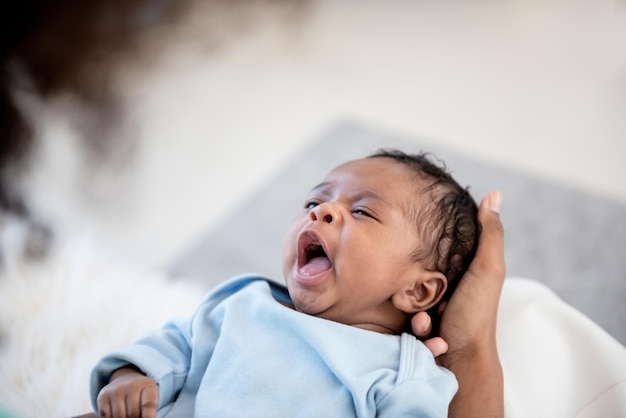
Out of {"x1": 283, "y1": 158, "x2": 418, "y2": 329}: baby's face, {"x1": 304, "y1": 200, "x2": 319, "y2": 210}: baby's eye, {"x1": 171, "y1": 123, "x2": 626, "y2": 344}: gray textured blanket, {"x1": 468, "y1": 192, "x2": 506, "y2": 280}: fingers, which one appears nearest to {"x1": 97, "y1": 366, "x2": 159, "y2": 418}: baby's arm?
{"x1": 283, "y1": 158, "x2": 418, "y2": 329}: baby's face

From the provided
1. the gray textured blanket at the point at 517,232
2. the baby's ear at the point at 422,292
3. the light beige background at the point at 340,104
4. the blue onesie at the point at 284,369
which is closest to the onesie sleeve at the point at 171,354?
the blue onesie at the point at 284,369

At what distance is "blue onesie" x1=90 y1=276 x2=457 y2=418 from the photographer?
93 centimetres

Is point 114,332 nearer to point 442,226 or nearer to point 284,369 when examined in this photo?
point 284,369

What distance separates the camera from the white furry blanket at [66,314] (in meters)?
1.36

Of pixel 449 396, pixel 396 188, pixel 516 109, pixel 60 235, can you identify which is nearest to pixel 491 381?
pixel 449 396

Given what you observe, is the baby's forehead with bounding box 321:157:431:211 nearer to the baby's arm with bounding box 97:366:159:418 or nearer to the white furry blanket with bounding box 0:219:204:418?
the baby's arm with bounding box 97:366:159:418

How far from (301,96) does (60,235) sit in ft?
3.74

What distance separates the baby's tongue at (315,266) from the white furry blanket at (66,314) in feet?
1.90

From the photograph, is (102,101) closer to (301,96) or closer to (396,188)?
(301,96)

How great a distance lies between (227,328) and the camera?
1.01 m

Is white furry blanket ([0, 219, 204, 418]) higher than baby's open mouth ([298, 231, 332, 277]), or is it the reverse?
baby's open mouth ([298, 231, 332, 277])

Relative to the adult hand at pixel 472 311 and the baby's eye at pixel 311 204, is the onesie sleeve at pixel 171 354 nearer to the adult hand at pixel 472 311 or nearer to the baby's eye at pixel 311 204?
the baby's eye at pixel 311 204

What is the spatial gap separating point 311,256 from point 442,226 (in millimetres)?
203

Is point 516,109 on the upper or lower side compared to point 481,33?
lower
